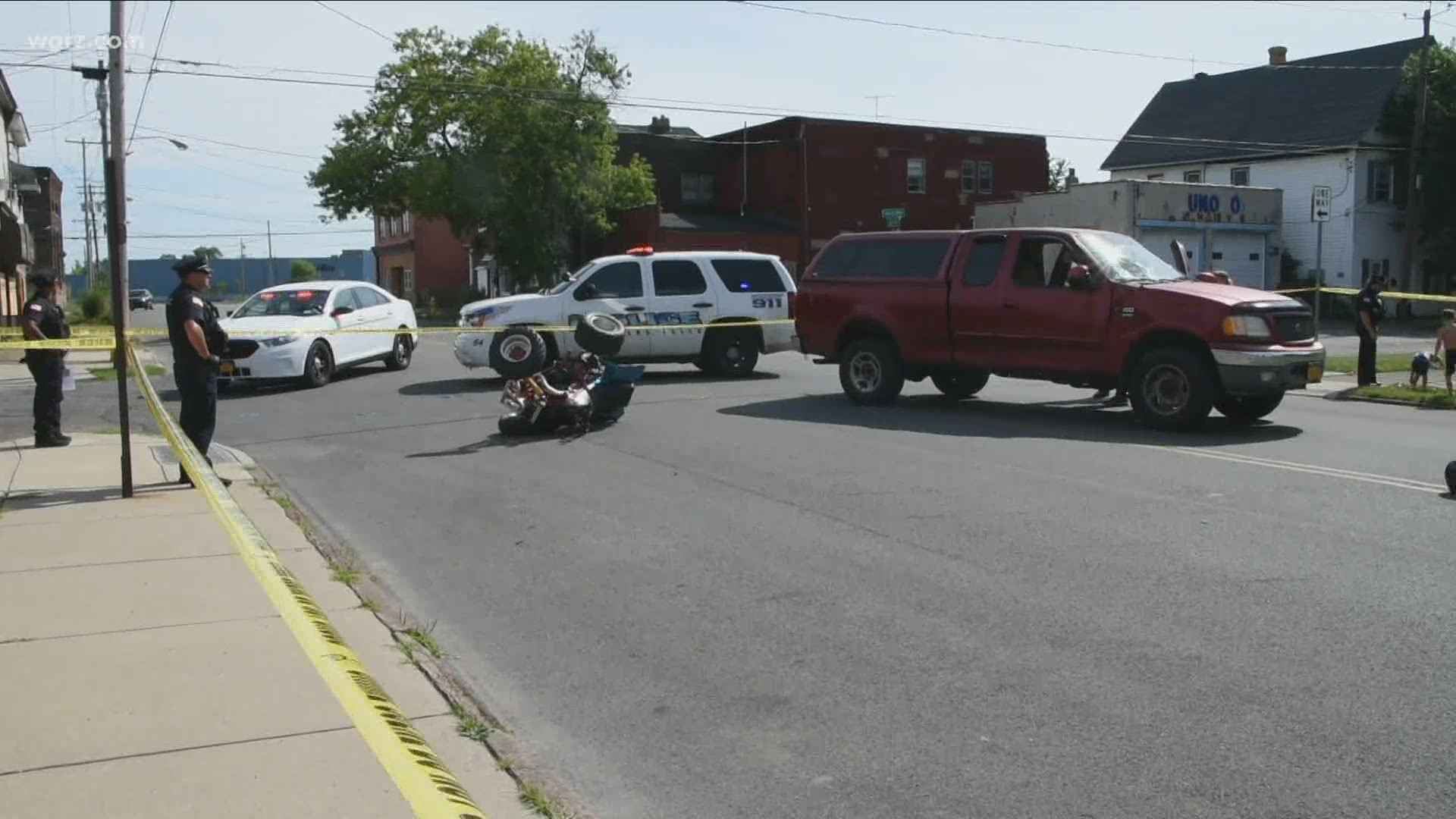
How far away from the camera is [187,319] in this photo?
9.77 m

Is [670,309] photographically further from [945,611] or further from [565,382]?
[945,611]

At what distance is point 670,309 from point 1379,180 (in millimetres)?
39884

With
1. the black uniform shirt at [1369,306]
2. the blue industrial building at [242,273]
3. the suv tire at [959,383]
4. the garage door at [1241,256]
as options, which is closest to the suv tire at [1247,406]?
the suv tire at [959,383]

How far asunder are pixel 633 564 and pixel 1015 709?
3.12 m

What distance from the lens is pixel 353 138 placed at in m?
53.3

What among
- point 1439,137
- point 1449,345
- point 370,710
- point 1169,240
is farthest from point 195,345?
point 1439,137

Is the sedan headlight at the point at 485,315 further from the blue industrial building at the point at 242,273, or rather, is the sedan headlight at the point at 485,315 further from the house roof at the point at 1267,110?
the blue industrial building at the point at 242,273

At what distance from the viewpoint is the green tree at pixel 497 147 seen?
5100 cm

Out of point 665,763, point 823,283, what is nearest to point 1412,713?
point 665,763

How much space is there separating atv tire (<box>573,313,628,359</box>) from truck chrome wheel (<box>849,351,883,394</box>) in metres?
2.83

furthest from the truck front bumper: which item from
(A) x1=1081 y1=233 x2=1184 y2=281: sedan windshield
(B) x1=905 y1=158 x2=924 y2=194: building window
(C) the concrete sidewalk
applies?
(B) x1=905 y1=158 x2=924 y2=194: building window

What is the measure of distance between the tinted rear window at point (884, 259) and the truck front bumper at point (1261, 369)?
140 inches

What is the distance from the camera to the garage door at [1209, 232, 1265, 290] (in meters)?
46.2

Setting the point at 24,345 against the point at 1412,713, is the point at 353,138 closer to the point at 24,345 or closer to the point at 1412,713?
the point at 24,345
